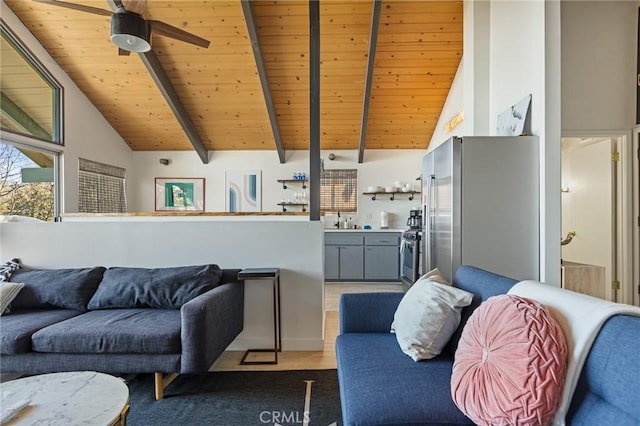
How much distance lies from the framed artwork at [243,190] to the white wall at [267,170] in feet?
0.29

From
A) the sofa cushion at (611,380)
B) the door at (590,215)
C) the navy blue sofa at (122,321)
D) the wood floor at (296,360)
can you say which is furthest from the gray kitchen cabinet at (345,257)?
the sofa cushion at (611,380)

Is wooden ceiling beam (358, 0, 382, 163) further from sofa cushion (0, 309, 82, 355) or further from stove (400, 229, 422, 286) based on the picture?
sofa cushion (0, 309, 82, 355)

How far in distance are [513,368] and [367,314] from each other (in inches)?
40.0

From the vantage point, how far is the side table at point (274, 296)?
2.60 meters

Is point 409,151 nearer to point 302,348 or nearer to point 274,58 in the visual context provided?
point 274,58

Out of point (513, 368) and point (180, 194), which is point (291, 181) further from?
point (513, 368)

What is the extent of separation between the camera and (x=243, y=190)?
6.27 meters

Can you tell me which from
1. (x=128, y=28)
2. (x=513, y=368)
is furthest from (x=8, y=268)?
(x=513, y=368)

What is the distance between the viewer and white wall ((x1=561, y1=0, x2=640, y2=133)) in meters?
3.24

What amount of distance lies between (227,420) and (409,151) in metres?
5.40

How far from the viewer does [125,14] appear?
2275 millimetres

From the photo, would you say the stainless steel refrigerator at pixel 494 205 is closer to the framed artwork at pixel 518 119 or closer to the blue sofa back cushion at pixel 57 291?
the framed artwork at pixel 518 119

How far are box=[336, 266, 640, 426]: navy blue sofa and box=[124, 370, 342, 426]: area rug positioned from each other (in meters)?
0.49

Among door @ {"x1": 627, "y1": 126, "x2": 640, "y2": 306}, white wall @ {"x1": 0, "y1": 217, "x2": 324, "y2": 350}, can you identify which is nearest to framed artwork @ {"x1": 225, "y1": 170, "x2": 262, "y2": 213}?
white wall @ {"x1": 0, "y1": 217, "x2": 324, "y2": 350}
